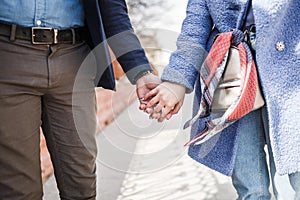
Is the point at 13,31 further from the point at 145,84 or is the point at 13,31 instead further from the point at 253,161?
the point at 253,161

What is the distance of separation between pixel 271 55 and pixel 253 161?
0.44 m

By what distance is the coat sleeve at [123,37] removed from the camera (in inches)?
84.0

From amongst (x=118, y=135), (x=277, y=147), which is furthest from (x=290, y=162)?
(x=118, y=135)

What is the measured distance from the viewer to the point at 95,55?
85.5 inches

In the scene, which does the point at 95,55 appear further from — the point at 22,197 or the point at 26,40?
the point at 22,197

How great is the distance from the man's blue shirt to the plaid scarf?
586 mm

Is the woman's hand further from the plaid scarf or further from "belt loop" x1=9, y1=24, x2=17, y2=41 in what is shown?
"belt loop" x1=9, y1=24, x2=17, y2=41

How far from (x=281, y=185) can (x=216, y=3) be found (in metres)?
0.69

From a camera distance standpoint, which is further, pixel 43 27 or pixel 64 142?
pixel 64 142

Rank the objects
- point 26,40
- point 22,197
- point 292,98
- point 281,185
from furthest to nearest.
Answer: point 22,197 < point 26,40 < point 281,185 < point 292,98

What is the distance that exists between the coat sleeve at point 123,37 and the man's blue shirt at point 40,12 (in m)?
0.17

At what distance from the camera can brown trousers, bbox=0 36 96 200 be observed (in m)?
1.95

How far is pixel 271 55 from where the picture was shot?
1668 mm

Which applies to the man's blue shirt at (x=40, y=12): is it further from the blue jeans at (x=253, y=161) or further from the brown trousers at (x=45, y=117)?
the blue jeans at (x=253, y=161)
